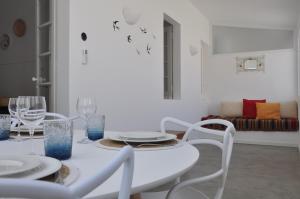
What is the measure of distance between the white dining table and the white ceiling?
5225mm

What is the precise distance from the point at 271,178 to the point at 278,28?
16.7ft

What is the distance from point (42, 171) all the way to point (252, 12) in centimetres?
645

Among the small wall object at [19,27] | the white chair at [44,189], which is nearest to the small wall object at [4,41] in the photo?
the small wall object at [19,27]

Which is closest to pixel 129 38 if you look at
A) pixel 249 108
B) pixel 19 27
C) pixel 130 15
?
pixel 130 15

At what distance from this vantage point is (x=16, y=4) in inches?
178

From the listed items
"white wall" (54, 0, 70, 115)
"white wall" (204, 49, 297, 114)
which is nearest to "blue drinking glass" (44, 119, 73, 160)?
"white wall" (54, 0, 70, 115)

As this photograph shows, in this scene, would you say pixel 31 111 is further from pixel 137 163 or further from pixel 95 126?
pixel 137 163

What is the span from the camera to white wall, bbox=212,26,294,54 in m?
7.29

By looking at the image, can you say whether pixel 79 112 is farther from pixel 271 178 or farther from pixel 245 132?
pixel 245 132

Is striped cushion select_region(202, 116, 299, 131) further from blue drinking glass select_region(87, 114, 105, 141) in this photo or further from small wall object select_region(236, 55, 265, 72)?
blue drinking glass select_region(87, 114, 105, 141)

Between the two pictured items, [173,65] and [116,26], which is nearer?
[116,26]

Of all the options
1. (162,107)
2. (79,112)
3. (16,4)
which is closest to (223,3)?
(162,107)

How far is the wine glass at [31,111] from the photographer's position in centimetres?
103

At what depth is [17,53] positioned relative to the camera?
14.7 feet
